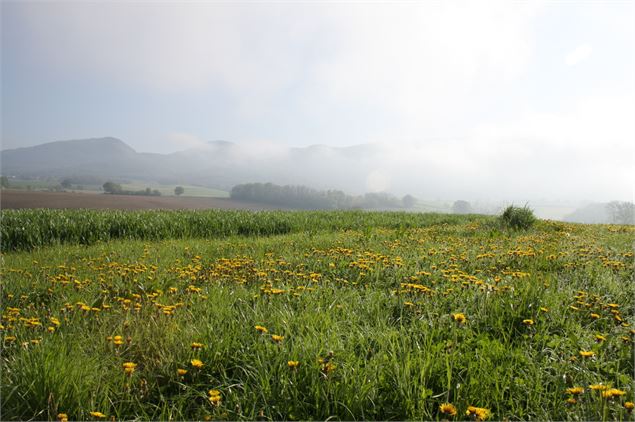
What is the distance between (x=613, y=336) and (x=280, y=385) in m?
3.17

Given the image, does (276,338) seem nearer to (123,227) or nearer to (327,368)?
(327,368)

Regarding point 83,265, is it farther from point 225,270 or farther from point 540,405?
point 540,405

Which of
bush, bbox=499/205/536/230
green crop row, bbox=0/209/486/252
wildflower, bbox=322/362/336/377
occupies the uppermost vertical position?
bush, bbox=499/205/536/230

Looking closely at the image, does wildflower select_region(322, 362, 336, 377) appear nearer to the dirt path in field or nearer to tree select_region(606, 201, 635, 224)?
the dirt path in field

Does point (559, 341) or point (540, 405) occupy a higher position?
point (559, 341)

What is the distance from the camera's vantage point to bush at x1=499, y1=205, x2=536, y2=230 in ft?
46.6

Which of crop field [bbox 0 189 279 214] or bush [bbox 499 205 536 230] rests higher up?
bush [bbox 499 205 536 230]

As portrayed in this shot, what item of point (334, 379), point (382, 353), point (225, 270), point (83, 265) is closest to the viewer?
point (334, 379)

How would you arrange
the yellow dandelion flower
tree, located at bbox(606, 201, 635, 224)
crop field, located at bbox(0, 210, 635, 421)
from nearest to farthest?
1. crop field, located at bbox(0, 210, 635, 421)
2. the yellow dandelion flower
3. tree, located at bbox(606, 201, 635, 224)

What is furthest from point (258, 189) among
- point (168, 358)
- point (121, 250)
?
point (168, 358)

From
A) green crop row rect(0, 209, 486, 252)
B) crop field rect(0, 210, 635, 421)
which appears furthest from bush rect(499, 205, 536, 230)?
crop field rect(0, 210, 635, 421)

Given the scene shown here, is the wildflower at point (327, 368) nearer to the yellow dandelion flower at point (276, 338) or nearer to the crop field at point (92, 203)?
the yellow dandelion flower at point (276, 338)

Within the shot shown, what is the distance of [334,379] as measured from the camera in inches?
103

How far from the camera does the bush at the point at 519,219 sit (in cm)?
1419
